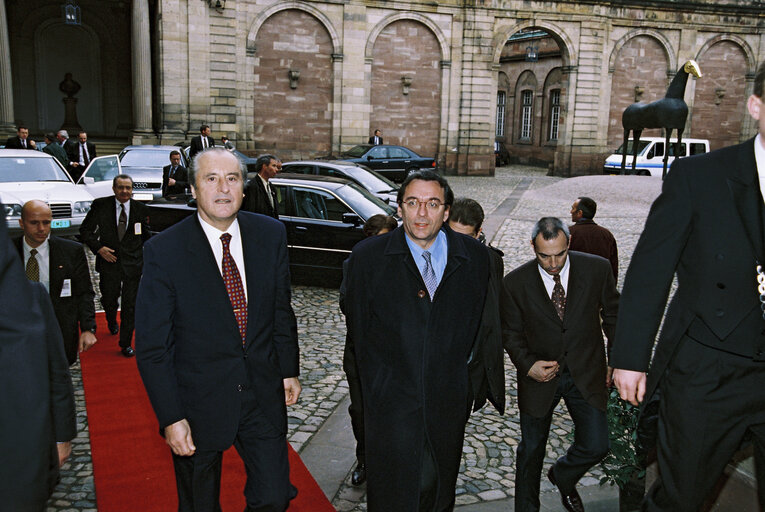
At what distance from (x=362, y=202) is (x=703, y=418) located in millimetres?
8247

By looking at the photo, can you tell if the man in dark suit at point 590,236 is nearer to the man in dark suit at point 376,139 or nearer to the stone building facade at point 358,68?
the man in dark suit at point 376,139

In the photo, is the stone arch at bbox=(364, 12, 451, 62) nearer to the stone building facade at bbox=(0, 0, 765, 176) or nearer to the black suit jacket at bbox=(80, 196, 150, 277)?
the stone building facade at bbox=(0, 0, 765, 176)

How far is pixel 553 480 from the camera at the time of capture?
4312mm

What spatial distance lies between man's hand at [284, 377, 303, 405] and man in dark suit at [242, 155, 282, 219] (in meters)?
5.66

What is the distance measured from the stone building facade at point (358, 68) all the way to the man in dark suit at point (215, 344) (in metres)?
23.1

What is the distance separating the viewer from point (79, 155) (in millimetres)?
18234

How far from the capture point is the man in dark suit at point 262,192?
907cm

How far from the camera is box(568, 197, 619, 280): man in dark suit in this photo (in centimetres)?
685

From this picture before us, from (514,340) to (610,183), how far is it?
1913cm

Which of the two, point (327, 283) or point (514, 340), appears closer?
point (514, 340)

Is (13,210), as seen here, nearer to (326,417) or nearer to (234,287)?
(326,417)

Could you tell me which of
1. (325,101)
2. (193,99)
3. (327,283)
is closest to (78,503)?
(327,283)

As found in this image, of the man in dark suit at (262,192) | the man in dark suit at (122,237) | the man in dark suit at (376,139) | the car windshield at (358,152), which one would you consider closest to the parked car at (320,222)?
the man in dark suit at (262,192)

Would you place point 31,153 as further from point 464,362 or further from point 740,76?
point 740,76
